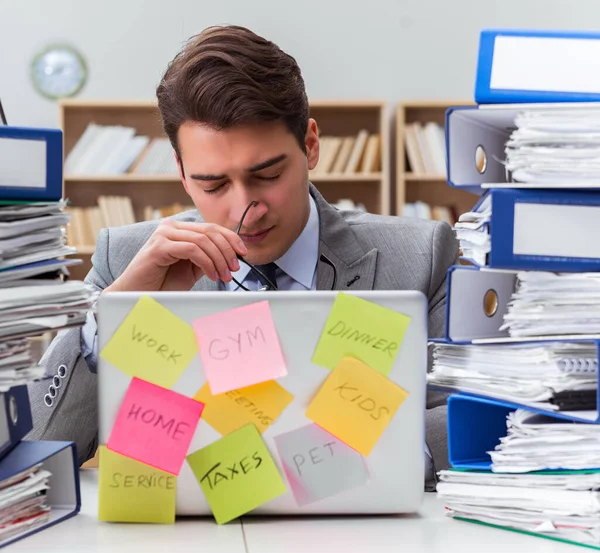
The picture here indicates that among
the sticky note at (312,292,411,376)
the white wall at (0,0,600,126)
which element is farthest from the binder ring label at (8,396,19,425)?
the white wall at (0,0,600,126)

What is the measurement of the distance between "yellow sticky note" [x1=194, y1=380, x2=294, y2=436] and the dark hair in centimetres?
81

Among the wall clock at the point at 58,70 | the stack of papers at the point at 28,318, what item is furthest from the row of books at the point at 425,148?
the stack of papers at the point at 28,318

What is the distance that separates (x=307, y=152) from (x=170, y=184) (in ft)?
9.77

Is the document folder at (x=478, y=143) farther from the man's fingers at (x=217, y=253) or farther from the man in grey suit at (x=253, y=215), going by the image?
the man in grey suit at (x=253, y=215)

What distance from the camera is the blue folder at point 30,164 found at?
846 mm

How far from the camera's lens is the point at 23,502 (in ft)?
2.89

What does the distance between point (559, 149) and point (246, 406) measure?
15.6 inches

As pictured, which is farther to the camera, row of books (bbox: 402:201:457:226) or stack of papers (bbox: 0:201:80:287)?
row of books (bbox: 402:201:457:226)

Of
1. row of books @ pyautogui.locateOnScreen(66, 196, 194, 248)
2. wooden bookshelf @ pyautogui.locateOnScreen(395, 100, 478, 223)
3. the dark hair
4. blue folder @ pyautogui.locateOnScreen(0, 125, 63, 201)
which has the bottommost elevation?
row of books @ pyautogui.locateOnScreen(66, 196, 194, 248)

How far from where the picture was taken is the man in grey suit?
1370 mm

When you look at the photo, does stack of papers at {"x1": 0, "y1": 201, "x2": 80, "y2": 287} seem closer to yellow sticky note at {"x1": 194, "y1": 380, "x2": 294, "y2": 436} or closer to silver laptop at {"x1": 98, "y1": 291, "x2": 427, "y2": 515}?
silver laptop at {"x1": 98, "y1": 291, "x2": 427, "y2": 515}

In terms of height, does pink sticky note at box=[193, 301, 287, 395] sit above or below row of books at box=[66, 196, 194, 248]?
above

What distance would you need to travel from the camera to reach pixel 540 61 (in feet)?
2.88

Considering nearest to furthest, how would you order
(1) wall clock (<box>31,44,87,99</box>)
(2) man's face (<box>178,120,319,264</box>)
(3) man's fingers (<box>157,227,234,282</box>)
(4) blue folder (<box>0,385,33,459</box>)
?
(4) blue folder (<box>0,385,33,459</box>) < (3) man's fingers (<box>157,227,234,282</box>) < (2) man's face (<box>178,120,319,264</box>) < (1) wall clock (<box>31,44,87,99</box>)
